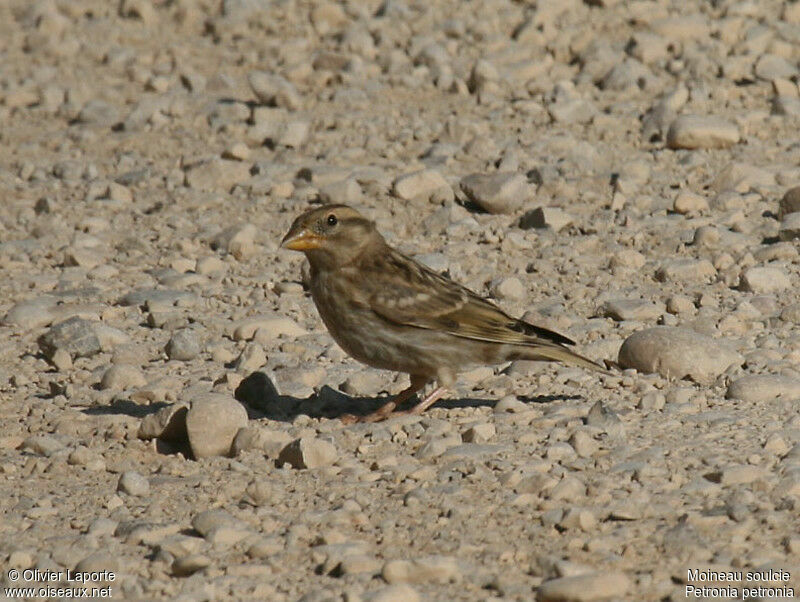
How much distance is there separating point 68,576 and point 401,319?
7.77ft

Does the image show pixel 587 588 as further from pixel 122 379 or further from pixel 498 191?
pixel 498 191

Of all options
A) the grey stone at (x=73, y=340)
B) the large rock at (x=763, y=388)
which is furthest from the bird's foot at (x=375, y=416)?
the grey stone at (x=73, y=340)

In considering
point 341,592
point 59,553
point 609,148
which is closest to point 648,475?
point 341,592

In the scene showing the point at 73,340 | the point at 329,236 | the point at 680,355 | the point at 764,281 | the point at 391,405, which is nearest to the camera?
the point at 391,405

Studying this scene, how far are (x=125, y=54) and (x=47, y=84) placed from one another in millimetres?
766

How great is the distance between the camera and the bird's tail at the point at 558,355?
24.2ft

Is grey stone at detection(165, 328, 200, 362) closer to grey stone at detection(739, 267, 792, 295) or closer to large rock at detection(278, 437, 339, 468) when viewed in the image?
large rock at detection(278, 437, 339, 468)

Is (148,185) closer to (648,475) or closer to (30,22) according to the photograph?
(30,22)

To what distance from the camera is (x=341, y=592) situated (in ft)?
17.5

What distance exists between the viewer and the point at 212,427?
22.9 feet

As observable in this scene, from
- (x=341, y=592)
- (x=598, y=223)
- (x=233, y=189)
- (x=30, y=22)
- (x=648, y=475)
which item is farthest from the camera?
(x=30, y=22)

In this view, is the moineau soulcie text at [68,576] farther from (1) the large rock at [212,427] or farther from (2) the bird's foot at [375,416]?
(2) the bird's foot at [375,416]

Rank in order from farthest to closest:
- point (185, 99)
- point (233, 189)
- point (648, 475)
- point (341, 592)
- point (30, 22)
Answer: point (30, 22)
point (185, 99)
point (233, 189)
point (648, 475)
point (341, 592)

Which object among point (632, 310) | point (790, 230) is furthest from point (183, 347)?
point (790, 230)
